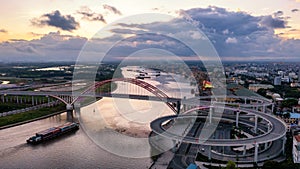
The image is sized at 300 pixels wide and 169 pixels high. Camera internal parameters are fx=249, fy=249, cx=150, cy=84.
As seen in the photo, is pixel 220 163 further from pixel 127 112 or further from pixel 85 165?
pixel 127 112

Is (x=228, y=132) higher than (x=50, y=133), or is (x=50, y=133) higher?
(x=50, y=133)

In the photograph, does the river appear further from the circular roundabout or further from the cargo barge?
the circular roundabout

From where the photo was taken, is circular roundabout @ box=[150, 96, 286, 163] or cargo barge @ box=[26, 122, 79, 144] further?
cargo barge @ box=[26, 122, 79, 144]

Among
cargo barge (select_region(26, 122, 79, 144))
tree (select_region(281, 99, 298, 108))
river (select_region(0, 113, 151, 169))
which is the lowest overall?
river (select_region(0, 113, 151, 169))

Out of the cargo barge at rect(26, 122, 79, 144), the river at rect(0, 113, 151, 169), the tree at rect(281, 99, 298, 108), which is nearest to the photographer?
the river at rect(0, 113, 151, 169)

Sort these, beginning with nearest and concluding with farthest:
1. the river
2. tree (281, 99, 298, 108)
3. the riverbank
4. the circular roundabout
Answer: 1. the river
2. the circular roundabout
3. the riverbank
4. tree (281, 99, 298, 108)

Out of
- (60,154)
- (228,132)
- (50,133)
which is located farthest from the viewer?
(228,132)

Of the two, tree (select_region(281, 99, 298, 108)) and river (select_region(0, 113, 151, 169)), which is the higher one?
tree (select_region(281, 99, 298, 108))

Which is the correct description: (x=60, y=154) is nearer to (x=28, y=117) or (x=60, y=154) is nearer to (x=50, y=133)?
(x=50, y=133)

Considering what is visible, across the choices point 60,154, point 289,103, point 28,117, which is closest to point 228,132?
point 60,154

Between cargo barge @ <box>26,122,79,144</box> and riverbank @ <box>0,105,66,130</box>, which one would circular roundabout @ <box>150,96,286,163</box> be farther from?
riverbank @ <box>0,105,66,130</box>

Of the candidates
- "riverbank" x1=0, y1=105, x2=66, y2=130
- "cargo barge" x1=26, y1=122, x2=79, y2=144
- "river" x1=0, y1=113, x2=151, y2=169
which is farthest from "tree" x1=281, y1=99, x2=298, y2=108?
"riverbank" x1=0, y1=105, x2=66, y2=130
